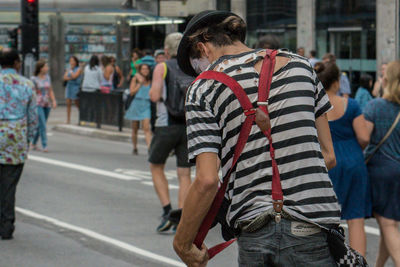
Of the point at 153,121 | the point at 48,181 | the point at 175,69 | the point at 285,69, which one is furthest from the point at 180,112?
the point at 285,69

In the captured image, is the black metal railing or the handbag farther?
the black metal railing

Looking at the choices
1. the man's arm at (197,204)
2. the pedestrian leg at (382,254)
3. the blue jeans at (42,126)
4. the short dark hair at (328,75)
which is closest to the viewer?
the man's arm at (197,204)

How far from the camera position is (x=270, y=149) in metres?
3.33

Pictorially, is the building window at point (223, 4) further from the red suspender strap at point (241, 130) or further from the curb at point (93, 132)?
the red suspender strap at point (241, 130)

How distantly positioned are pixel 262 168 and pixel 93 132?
16303 mm

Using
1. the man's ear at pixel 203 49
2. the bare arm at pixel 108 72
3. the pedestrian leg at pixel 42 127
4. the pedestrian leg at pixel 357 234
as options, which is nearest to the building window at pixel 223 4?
the bare arm at pixel 108 72

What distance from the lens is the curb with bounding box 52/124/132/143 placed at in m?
18.5

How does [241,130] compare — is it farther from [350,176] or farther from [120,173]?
[120,173]

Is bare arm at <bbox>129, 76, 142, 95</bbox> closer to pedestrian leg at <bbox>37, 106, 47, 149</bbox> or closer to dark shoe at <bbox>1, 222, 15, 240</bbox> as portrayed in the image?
pedestrian leg at <bbox>37, 106, 47, 149</bbox>

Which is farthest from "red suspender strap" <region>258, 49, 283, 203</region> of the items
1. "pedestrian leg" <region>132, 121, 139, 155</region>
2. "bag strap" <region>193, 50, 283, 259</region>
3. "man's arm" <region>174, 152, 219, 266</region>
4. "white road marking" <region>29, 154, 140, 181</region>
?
"pedestrian leg" <region>132, 121, 139, 155</region>

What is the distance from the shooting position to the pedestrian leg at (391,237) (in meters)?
6.38

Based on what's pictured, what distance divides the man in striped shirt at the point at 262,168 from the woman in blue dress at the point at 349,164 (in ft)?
9.81

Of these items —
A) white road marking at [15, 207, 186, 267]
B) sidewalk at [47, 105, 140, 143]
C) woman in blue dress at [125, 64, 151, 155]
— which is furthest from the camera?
sidewalk at [47, 105, 140, 143]

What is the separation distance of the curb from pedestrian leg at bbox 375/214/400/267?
12.0m
